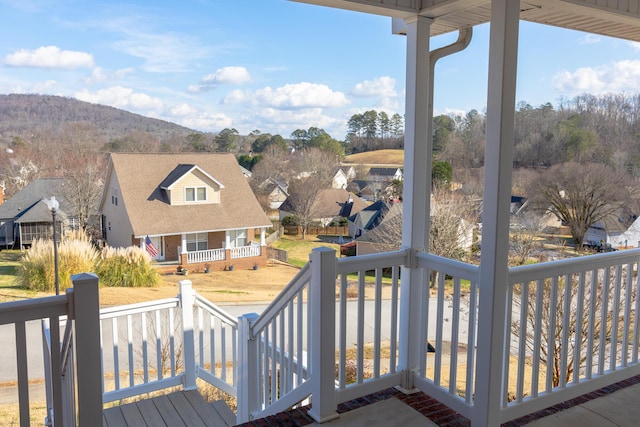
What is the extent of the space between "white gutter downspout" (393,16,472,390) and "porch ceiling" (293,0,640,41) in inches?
3.3

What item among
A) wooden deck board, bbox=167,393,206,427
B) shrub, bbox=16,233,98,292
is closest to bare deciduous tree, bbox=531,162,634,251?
wooden deck board, bbox=167,393,206,427

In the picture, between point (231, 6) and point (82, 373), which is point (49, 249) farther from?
point (231, 6)

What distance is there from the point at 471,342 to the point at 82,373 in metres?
1.79

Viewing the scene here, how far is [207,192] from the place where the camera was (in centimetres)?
1232

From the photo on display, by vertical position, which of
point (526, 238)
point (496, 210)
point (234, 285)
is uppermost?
point (496, 210)

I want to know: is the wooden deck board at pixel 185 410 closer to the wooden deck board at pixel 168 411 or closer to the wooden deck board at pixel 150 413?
the wooden deck board at pixel 168 411

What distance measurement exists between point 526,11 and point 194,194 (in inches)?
418

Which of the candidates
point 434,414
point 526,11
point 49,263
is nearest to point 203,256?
point 49,263

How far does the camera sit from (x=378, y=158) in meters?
7.70

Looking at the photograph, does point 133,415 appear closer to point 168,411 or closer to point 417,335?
point 168,411

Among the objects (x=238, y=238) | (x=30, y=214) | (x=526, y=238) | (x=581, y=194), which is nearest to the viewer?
(x=581, y=194)

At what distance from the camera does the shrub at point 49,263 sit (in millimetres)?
9133

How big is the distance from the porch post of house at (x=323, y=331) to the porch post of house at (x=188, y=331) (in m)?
1.66

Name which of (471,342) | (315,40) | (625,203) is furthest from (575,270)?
(315,40)
